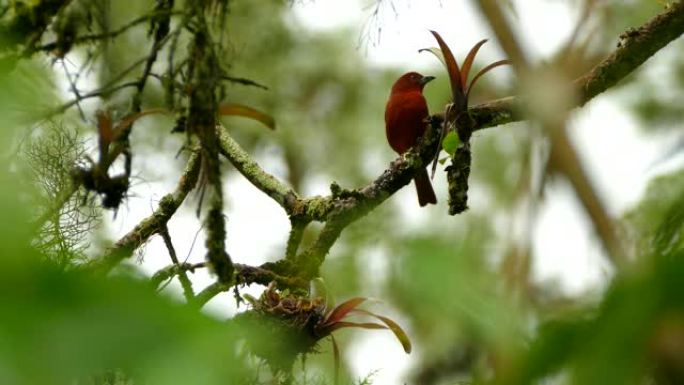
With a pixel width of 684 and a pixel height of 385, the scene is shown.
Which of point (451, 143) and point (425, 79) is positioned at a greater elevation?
point (425, 79)

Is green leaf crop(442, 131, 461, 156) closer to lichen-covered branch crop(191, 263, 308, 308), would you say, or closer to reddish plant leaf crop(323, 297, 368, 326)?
reddish plant leaf crop(323, 297, 368, 326)

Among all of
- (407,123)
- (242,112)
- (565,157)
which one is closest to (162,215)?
(242,112)

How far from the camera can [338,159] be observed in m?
9.84

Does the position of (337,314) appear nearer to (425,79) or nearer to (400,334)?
(400,334)

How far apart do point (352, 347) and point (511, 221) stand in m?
6.70

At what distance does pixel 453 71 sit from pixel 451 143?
0.71 ft

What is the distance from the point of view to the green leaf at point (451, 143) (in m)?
2.12

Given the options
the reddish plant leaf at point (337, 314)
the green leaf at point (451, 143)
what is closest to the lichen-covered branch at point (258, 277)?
the reddish plant leaf at point (337, 314)

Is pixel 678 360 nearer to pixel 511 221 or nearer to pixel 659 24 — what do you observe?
pixel 511 221

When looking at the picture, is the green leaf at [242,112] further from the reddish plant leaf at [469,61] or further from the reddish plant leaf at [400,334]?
the reddish plant leaf at [400,334]

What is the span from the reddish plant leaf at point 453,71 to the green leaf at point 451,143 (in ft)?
0.29

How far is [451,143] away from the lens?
83.4 inches

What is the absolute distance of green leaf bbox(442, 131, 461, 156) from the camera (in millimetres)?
2115

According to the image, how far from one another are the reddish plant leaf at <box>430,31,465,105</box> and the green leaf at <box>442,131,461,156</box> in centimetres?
9
